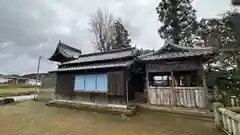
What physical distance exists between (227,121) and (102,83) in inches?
321

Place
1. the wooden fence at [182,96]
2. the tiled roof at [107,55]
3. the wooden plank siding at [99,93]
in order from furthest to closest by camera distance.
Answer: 1. the tiled roof at [107,55]
2. the wooden plank siding at [99,93]
3. the wooden fence at [182,96]

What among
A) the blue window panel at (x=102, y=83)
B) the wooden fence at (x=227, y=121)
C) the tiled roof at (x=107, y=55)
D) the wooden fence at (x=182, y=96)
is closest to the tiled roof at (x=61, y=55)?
the tiled roof at (x=107, y=55)

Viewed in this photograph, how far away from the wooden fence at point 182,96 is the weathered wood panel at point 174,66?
126cm

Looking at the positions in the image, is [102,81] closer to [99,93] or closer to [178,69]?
[99,93]

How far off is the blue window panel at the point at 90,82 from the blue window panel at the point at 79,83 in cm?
35

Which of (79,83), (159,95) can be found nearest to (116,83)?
(159,95)

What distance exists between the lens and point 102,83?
38.5 ft

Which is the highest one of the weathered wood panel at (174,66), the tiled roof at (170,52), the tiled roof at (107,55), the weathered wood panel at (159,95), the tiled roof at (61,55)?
the tiled roof at (61,55)

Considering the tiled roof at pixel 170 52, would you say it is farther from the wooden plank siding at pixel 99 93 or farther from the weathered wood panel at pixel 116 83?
the wooden plank siding at pixel 99 93

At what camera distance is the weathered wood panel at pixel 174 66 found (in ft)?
31.3

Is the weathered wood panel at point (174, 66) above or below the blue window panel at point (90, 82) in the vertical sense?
above

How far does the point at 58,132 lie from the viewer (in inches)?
263

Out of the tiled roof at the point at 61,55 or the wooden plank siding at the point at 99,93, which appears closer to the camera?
the wooden plank siding at the point at 99,93

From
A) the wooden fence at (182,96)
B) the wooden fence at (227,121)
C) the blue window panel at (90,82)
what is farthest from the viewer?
the blue window panel at (90,82)
